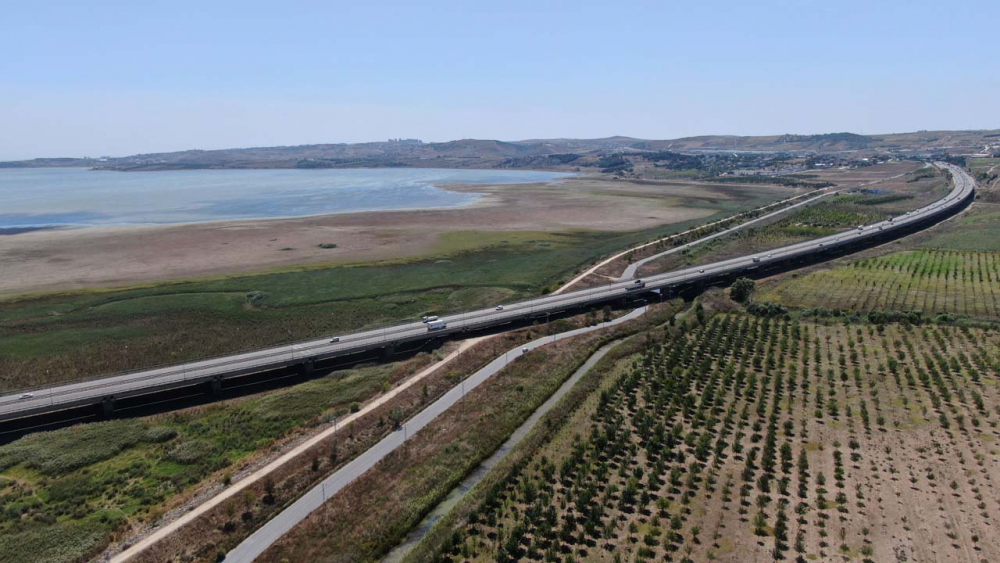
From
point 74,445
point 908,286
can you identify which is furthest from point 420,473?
point 908,286

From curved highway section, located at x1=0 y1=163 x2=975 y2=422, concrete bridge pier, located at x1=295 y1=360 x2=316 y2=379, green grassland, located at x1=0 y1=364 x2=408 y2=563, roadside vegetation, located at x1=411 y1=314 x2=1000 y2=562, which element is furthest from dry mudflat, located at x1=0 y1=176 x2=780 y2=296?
roadside vegetation, located at x1=411 y1=314 x2=1000 y2=562

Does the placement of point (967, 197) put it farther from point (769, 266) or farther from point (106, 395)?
point (106, 395)

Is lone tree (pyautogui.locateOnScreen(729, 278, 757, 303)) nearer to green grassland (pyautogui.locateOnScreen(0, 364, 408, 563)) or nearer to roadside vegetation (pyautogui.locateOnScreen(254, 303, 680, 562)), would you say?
roadside vegetation (pyautogui.locateOnScreen(254, 303, 680, 562))

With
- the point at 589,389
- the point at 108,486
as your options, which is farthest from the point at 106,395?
the point at 589,389

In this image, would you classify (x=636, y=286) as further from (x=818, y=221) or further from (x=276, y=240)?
(x=276, y=240)

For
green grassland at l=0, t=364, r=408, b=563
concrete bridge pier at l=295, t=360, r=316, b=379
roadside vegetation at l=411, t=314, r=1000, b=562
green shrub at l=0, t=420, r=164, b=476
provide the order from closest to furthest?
roadside vegetation at l=411, t=314, r=1000, b=562 → green grassland at l=0, t=364, r=408, b=563 → green shrub at l=0, t=420, r=164, b=476 → concrete bridge pier at l=295, t=360, r=316, b=379

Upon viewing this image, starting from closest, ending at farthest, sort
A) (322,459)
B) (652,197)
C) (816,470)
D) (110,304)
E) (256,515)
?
(256,515)
(816,470)
(322,459)
(110,304)
(652,197)

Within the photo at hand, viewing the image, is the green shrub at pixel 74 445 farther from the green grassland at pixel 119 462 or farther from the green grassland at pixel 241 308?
the green grassland at pixel 241 308
